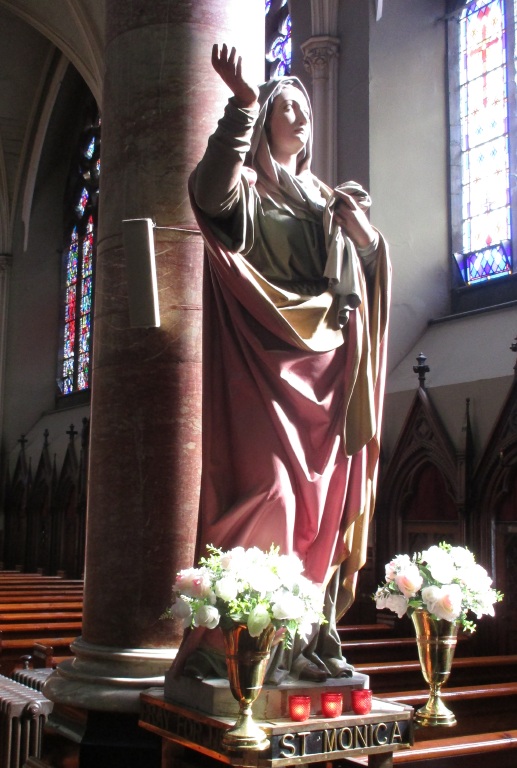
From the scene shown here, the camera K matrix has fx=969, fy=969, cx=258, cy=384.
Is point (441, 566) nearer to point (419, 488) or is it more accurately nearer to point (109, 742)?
point (109, 742)

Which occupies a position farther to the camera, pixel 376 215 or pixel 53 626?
pixel 376 215

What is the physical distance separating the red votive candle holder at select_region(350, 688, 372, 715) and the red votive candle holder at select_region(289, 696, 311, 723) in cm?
17

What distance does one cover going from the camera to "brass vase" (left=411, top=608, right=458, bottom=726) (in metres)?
2.89

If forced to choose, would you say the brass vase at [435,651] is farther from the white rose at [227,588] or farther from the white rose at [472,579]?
the white rose at [227,588]

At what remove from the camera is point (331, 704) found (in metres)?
2.61

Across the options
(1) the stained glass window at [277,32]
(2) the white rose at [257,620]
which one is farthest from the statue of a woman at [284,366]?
(1) the stained glass window at [277,32]

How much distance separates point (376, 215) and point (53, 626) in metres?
4.86

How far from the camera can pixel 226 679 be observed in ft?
8.83

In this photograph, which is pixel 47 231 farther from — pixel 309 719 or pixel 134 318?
pixel 309 719

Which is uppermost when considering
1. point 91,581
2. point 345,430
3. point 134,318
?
point 134,318

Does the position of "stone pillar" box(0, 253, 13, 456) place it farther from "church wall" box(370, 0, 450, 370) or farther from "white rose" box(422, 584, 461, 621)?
"white rose" box(422, 584, 461, 621)

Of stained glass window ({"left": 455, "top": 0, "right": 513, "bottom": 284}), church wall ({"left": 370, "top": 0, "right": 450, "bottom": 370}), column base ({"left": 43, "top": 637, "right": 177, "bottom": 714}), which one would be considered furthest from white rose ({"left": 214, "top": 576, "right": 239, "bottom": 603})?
stained glass window ({"left": 455, "top": 0, "right": 513, "bottom": 284})

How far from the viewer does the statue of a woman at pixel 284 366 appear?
2.77 metres

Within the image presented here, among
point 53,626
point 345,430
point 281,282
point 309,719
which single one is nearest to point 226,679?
point 309,719
